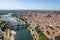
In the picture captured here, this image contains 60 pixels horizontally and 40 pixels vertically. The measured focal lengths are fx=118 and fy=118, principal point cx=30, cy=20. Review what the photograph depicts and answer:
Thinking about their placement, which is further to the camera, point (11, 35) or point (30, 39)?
point (30, 39)

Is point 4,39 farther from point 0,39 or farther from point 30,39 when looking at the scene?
point 30,39

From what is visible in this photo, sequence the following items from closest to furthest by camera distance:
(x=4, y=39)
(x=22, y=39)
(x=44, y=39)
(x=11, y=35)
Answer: (x=11, y=35), (x=4, y=39), (x=44, y=39), (x=22, y=39)

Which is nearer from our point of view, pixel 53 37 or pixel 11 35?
pixel 11 35

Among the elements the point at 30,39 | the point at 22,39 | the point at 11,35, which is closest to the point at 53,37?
the point at 30,39

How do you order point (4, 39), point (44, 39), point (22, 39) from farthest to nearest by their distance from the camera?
point (22, 39) → point (44, 39) → point (4, 39)

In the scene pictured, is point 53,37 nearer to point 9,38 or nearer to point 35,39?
point 35,39

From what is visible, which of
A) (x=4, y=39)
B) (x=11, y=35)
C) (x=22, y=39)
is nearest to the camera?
(x=11, y=35)

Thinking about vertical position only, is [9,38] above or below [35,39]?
above

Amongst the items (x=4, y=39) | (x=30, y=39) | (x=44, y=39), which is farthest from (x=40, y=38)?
(x=4, y=39)

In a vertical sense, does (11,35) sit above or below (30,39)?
above
